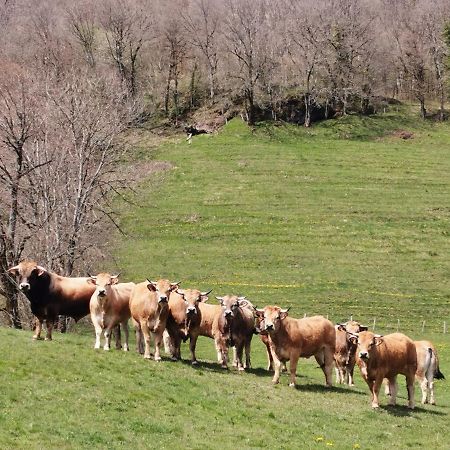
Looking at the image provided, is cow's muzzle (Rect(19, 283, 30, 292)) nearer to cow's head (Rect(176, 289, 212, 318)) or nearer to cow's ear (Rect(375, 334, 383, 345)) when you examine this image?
cow's head (Rect(176, 289, 212, 318))

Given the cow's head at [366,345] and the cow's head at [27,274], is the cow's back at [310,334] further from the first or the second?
the cow's head at [27,274]

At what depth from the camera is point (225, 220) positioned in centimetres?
6044

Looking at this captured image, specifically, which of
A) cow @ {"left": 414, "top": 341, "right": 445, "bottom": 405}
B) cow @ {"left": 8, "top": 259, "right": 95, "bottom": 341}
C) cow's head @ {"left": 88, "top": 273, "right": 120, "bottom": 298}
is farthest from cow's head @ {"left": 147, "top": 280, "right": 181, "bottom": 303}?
cow @ {"left": 414, "top": 341, "right": 445, "bottom": 405}

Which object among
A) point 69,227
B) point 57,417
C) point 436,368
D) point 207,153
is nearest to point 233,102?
point 207,153

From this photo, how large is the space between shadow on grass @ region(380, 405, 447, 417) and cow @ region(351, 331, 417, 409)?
9.5 inches

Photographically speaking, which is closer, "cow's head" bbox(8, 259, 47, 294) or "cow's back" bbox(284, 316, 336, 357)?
"cow's head" bbox(8, 259, 47, 294)

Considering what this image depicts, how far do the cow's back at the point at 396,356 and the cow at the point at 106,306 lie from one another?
8.43m

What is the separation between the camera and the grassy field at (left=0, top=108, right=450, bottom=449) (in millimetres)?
17156

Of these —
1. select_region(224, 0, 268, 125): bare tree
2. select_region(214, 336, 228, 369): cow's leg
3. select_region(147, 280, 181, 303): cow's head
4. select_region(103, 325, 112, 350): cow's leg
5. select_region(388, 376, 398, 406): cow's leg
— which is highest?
select_region(224, 0, 268, 125): bare tree

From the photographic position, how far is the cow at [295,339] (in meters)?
22.4

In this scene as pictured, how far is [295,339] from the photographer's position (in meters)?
22.8

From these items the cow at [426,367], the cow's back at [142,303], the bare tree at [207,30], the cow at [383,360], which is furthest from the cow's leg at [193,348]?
the bare tree at [207,30]

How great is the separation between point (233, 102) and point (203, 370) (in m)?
66.7

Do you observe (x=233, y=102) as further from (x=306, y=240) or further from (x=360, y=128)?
(x=306, y=240)
